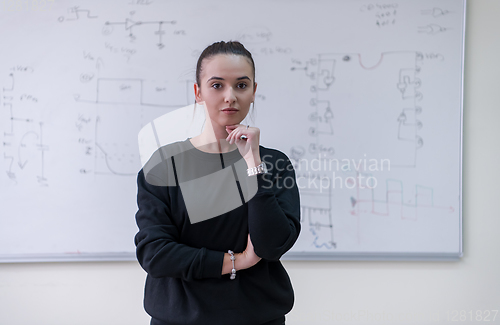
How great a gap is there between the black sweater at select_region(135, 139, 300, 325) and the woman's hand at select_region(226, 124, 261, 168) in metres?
0.05

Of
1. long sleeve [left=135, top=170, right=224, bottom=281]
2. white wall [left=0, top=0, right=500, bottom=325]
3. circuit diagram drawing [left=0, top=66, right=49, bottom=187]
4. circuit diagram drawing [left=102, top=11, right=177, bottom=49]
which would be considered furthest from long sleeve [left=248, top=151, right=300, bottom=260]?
circuit diagram drawing [left=0, top=66, right=49, bottom=187]

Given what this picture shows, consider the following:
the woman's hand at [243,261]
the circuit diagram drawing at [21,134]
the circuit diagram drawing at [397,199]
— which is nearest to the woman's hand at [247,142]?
the woman's hand at [243,261]

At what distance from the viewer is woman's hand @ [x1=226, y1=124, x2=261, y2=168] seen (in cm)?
95

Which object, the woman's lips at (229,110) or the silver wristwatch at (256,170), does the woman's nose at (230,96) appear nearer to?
the woman's lips at (229,110)

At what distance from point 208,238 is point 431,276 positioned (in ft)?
5.06

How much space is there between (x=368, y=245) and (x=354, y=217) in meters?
0.18

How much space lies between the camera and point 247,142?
0.96 meters

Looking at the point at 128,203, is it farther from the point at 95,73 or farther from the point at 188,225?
the point at 188,225

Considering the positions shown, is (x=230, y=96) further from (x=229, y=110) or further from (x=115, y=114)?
(x=115, y=114)

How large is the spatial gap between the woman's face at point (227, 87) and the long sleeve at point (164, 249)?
0.28 m

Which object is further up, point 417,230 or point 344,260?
point 417,230

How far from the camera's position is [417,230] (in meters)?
1.85

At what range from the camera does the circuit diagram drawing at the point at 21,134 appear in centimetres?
182

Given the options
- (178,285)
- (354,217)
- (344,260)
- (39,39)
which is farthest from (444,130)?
(39,39)
